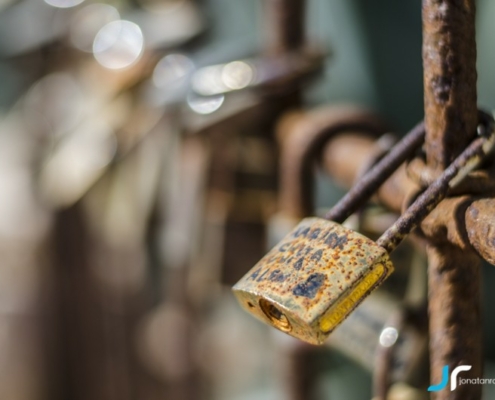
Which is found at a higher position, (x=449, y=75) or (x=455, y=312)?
(x=449, y=75)

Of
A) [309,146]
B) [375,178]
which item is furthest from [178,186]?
[375,178]

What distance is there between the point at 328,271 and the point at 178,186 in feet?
1.88

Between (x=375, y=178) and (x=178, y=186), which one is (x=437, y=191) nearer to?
(x=375, y=178)

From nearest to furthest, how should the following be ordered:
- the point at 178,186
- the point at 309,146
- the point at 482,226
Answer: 1. the point at 482,226
2. the point at 309,146
3. the point at 178,186

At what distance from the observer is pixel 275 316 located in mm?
385

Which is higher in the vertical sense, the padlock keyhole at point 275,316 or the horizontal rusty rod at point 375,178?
the horizontal rusty rod at point 375,178

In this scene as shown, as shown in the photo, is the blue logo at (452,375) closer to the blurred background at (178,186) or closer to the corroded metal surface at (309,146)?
the blurred background at (178,186)

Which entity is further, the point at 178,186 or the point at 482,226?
the point at 178,186

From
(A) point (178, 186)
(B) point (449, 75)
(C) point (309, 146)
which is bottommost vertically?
(A) point (178, 186)

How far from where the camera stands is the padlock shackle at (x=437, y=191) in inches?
14.2

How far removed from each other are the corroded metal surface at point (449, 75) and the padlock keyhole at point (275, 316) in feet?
0.41

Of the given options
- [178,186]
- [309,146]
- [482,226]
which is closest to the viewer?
[482,226]

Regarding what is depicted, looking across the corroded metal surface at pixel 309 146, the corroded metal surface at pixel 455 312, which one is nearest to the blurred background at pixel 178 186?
the corroded metal surface at pixel 309 146

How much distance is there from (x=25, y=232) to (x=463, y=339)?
112cm
